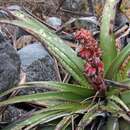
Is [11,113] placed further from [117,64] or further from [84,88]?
[117,64]

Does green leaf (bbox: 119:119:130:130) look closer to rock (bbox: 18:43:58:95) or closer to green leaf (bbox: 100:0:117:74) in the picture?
green leaf (bbox: 100:0:117:74)

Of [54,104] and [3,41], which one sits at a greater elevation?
[3,41]

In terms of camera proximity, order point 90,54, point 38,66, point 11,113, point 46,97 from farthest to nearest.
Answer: point 38,66 → point 11,113 → point 46,97 → point 90,54

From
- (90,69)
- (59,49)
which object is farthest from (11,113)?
(90,69)

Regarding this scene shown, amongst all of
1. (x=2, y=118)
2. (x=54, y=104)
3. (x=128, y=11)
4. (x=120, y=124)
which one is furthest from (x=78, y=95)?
(x=128, y=11)

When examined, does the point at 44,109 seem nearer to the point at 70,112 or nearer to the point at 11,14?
the point at 70,112

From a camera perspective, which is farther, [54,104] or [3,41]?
[3,41]
